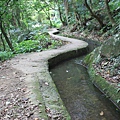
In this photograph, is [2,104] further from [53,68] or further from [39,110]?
[53,68]

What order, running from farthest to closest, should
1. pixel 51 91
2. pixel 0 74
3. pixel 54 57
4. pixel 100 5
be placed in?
pixel 100 5, pixel 54 57, pixel 0 74, pixel 51 91

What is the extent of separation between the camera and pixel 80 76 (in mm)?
7949

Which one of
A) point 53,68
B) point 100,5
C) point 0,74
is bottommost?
point 53,68

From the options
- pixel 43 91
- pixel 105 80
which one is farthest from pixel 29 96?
pixel 105 80

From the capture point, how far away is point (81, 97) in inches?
233

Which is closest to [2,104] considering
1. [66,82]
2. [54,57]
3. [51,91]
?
[51,91]

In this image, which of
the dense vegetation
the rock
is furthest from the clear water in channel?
the dense vegetation

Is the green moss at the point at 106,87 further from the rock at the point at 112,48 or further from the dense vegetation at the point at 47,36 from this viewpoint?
the dense vegetation at the point at 47,36

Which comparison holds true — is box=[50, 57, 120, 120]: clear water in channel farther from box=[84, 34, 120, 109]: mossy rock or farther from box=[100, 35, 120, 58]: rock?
box=[100, 35, 120, 58]: rock

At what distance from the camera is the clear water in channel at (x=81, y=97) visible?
4.85m

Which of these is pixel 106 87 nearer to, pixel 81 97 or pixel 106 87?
pixel 106 87

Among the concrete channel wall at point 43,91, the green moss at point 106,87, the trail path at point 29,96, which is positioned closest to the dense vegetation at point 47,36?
the concrete channel wall at point 43,91

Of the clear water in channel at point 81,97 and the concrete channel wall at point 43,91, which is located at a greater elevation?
the concrete channel wall at point 43,91

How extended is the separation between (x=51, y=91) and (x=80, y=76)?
8.84 feet
